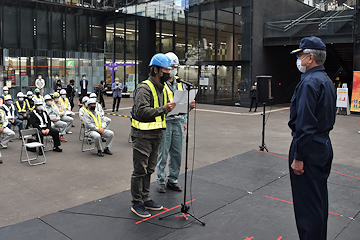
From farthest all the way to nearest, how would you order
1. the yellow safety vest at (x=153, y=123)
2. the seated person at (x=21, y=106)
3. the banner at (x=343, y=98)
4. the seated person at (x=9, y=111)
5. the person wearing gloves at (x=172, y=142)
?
the banner at (x=343, y=98)
the seated person at (x=21, y=106)
the seated person at (x=9, y=111)
the person wearing gloves at (x=172, y=142)
the yellow safety vest at (x=153, y=123)

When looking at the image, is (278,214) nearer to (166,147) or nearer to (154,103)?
(166,147)

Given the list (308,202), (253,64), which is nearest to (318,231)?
(308,202)

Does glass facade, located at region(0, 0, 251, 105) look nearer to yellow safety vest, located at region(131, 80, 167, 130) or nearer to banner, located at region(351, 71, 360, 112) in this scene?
banner, located at region(351, 71, 360, 112)

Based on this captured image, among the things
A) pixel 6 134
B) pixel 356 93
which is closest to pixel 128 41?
pixel 356 93

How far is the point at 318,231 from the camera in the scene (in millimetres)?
3312

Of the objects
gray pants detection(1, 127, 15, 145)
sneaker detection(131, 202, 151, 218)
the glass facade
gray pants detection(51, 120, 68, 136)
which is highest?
the glass facade

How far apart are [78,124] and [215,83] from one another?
1140cm

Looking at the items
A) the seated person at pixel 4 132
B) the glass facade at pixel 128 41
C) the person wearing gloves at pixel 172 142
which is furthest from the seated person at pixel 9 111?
the glass facade at pixel 128 41

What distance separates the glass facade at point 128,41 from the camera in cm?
2205

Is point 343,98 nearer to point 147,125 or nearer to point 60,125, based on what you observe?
point 60,125

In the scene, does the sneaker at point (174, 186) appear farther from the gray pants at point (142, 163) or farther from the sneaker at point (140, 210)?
the sneaker at point (140, 210)

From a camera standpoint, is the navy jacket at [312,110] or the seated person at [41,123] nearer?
the navy jacket at [312,110]

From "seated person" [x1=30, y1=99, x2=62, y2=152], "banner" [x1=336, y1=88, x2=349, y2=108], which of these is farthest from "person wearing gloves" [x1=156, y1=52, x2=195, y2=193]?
→ "banner" [x1=336, y1=88, x2=349, y2=108]

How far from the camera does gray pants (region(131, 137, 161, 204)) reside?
4656 mm
